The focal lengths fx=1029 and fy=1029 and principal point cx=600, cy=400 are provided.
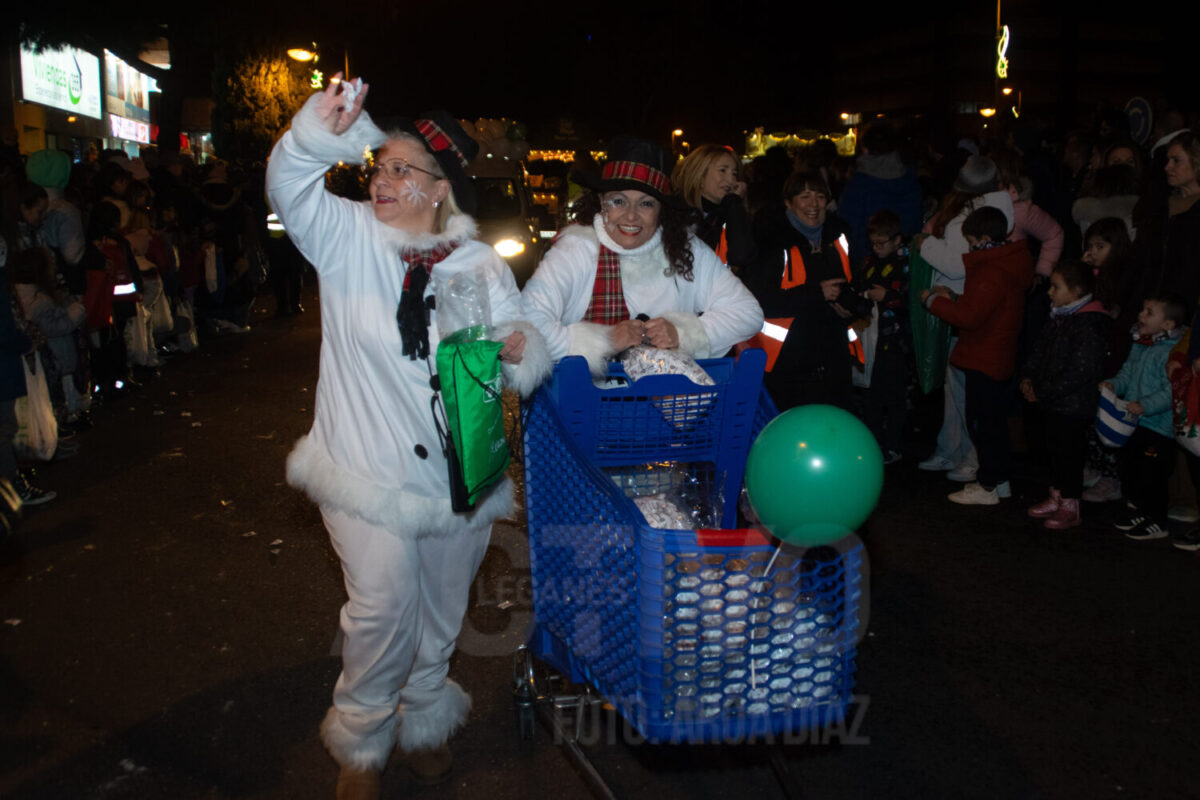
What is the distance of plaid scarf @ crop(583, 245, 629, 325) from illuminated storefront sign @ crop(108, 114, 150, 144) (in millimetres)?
33586

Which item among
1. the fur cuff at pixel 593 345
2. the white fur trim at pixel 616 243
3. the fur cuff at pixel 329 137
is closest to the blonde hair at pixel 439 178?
the fur cuff at pixel 329 137

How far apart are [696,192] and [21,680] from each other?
401 cm

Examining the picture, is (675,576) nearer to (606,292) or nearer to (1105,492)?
(606,292)

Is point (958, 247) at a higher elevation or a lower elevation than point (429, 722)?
higher

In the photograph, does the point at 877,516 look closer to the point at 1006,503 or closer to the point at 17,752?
the point at 1006,503

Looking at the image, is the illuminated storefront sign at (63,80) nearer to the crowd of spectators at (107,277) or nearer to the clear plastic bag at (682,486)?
the crowd of spectators at (107,277)

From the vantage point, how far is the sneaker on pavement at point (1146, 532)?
6.09m

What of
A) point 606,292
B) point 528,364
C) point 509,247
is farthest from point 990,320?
point 509,247

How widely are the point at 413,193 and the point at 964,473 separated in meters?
5.25

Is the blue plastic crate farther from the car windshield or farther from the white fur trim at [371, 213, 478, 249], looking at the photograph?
the car windshield

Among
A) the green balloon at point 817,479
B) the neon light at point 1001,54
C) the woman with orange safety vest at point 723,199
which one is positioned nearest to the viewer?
the green balloon at point 817,479

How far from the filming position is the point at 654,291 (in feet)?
13.3

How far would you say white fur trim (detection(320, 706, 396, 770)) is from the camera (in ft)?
11.1

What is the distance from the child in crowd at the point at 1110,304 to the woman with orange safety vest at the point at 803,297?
6.15 ft
